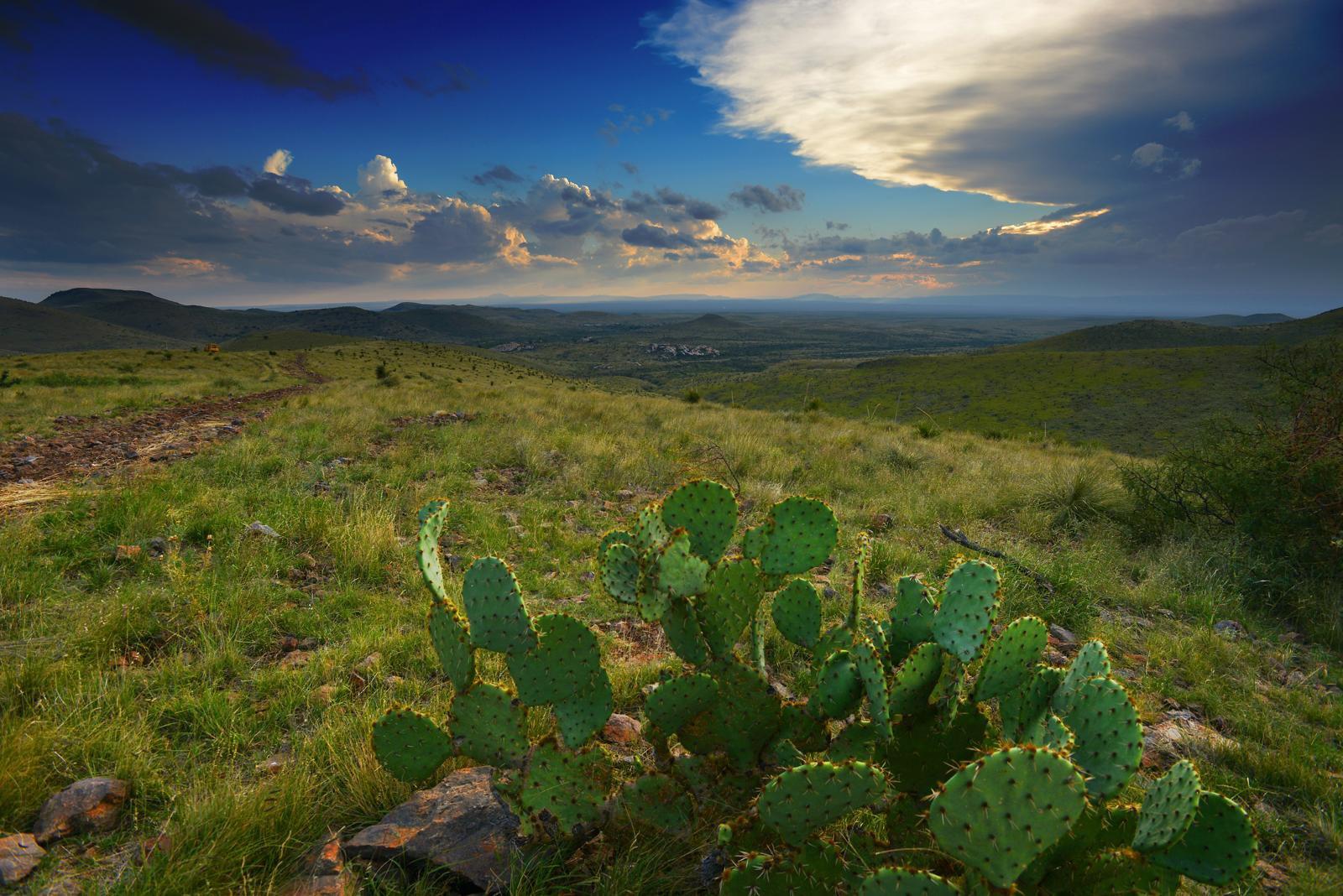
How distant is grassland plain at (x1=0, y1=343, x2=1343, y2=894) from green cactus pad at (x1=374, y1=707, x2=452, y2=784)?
14.1 inches

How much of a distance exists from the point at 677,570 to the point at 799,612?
2.55 ft

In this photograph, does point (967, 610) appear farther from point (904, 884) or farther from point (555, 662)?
point (555, 662)

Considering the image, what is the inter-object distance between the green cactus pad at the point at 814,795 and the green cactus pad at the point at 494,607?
116 cm

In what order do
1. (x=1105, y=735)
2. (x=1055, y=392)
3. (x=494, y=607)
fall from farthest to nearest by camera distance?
(x=1055, y=392), (x=494, y=607), (x=1105, y=735)

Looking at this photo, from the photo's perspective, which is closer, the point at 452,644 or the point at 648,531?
the point at 452,644

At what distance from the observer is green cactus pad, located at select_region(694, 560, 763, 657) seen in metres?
2.40

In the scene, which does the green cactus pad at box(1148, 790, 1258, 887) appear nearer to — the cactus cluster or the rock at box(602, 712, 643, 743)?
the cactus cluster

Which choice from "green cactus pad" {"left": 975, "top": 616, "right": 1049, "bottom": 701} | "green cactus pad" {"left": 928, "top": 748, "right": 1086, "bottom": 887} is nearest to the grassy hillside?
"green cactus pad" {"left": 975, "top": 616, "right": 1049, "bottom": 701}

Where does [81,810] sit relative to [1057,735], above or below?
below

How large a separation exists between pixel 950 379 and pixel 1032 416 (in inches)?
786

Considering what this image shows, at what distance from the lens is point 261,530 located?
5.52 meters

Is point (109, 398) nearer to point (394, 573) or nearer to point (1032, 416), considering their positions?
point (394, 573)

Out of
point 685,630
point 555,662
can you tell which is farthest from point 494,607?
point 685,630

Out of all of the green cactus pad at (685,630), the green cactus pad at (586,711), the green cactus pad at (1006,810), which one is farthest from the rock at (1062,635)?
the green cactus pad at (586,711)
